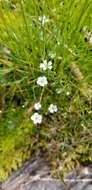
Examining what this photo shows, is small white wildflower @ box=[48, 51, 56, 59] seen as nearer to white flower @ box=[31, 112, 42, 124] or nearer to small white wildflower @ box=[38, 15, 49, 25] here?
small white wildflower @ box=[38, 15, 49, 25]

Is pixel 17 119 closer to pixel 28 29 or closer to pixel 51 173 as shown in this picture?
pixel 51 173

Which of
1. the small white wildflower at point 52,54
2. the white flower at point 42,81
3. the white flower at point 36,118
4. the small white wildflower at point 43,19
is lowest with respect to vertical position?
the white flower at point 36,118

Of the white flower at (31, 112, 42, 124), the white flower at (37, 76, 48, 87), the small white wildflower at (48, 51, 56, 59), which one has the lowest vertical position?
the white flower at (31, 112, 42, 124)

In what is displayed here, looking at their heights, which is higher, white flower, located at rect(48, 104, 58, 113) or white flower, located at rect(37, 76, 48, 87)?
white flower, located at rect(37, 76, 48, 87)

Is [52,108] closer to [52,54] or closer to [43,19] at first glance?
[52,54]

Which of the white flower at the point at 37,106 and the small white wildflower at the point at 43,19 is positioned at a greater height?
the small white wildflower at the point at 43,19

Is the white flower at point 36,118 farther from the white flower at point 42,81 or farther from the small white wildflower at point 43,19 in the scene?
the small white wildflower at point 43,19

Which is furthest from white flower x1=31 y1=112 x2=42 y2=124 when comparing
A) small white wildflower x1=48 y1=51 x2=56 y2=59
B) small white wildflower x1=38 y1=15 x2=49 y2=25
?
small white wildflower x1=38 y1=15 x2=49 y2=25

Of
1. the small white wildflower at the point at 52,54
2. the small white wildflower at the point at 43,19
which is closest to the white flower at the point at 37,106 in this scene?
the small white wildflower at the point at 52,54

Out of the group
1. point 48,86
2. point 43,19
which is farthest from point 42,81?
point 43,19
